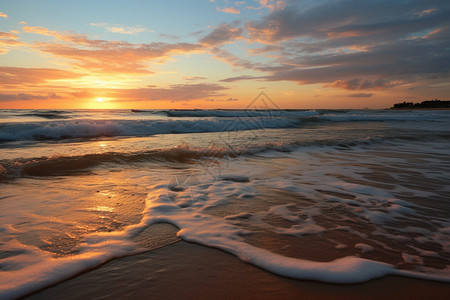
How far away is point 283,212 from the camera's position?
2877 mm

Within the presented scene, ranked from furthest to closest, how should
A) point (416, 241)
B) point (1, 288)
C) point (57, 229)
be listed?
point (57, 229)
point (416, 241)
point (1, 288)

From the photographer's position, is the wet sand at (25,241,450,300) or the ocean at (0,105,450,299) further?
the ocean at (0,105,450,299)

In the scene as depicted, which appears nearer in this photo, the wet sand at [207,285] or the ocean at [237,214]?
the wet sand at [207,285]

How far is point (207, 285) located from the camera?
163 cm

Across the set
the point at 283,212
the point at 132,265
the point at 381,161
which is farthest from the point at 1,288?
the point at 381,161

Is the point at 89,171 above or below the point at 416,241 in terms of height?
above

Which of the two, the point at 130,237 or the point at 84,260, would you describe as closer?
the point at 84,260

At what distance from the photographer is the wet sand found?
1543 millimetres

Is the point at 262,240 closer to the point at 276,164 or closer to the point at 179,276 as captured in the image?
the point at 179,276

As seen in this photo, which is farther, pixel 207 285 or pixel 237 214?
pixel 237 214

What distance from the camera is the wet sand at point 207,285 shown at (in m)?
1.54

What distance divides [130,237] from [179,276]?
30.1 inches

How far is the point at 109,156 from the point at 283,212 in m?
4.61

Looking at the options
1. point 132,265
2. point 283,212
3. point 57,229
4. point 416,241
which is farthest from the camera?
point 283,212
